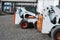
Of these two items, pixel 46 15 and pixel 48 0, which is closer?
pixel 46 15

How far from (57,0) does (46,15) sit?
46.4 feet

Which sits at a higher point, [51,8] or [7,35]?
[51,8]

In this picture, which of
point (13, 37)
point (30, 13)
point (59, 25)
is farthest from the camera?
point (30, 13)

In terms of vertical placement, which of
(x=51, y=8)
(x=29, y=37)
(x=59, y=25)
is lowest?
(x=29, y=37)

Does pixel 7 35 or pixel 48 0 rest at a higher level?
pixel 48 0

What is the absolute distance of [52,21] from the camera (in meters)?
10.7

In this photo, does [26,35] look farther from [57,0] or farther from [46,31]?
[57,0]

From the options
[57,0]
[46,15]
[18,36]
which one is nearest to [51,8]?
[46,15]

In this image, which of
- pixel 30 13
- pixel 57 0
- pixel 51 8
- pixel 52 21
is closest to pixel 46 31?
pixel 52 21

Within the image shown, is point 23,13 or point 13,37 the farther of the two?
point 23,13

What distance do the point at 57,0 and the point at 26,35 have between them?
13763 millimetres

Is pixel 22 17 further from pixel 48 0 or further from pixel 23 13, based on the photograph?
pixel 48 0

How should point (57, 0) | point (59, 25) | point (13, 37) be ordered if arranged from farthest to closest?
point (57, 0)
point (13, 37)
point (59, 25)

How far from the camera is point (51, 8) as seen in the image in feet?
37.7
